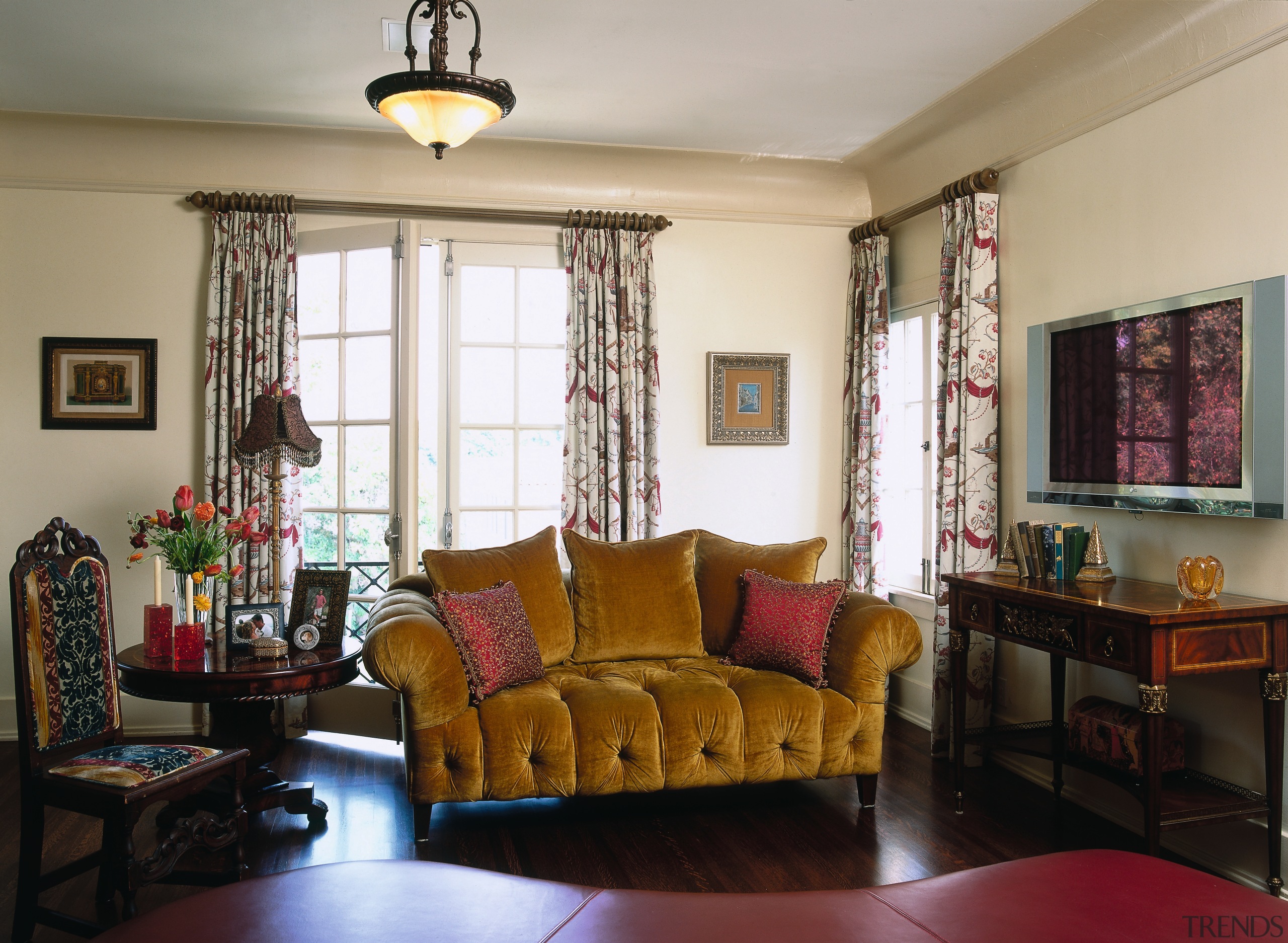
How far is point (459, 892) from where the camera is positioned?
0.98m

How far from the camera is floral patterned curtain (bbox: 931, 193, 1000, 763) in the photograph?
12.8ft

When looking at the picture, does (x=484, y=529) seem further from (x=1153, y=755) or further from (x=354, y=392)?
(x=1153, y=755)

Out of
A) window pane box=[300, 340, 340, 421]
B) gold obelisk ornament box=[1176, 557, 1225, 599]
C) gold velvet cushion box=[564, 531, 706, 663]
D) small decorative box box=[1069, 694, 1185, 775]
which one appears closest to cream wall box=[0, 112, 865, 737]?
window pane box=[300, 340, 340, 421]

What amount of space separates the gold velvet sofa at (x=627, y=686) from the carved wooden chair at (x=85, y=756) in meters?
0.67

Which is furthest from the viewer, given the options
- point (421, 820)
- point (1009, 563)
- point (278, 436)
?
point (278, 436)

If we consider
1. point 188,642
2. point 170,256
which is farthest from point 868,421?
point 170,256

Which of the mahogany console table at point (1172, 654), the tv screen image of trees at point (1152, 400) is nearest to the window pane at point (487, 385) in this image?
the tv screen image of trees at point (1152, 400)

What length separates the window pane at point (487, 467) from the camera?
453 centimetres

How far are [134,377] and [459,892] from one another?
13.5ft

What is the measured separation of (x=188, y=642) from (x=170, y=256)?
85.5 inches

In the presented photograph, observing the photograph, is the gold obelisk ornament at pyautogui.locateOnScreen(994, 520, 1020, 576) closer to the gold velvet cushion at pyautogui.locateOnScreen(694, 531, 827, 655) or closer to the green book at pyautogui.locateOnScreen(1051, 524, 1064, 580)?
the green book at pyautogui.locateOnScreen(1051, 524, 1064, 580)

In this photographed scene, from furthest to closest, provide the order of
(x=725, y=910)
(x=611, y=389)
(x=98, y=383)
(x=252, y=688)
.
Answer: (x=611, y=389), (x=98, y=383), (x=252, y=688), (x=725, y=910)

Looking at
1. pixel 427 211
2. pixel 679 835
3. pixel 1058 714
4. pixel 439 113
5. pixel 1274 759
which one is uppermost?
pixel 427 211

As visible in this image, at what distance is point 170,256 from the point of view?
434 cm
